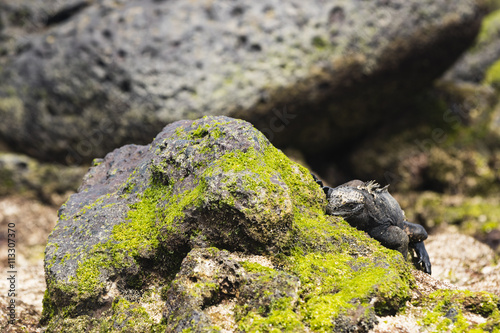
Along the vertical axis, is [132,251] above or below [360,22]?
below

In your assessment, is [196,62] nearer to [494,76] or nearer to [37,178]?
[37,178]

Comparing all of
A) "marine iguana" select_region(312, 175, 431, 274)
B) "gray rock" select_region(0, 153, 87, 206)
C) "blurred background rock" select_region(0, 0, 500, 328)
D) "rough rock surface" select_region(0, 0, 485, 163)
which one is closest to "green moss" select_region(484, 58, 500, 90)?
"blurred background rock" select_region(0, 0, 500, 328)

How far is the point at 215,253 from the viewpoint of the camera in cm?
349

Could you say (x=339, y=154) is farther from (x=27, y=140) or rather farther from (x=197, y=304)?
(x=197, y=304)

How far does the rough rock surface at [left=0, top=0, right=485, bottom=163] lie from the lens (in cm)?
901

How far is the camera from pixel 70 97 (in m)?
9.40

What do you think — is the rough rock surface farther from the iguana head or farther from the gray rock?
the iguana head

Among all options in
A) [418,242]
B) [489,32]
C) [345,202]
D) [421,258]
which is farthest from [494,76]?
[345,202]

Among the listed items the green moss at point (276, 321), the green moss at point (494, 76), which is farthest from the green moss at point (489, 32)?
the green moss at point (276, 321)

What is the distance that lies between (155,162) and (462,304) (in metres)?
2.86

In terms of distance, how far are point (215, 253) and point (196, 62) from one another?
6240mm

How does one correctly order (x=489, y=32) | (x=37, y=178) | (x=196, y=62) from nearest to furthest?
(x=196, y=62)
(x=37, y=178)
(x=489, y=32)

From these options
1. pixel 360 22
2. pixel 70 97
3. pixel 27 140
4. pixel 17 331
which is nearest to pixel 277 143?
pixel 360 22

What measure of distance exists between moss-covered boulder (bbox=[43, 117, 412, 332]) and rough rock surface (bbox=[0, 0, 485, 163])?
190 inches
